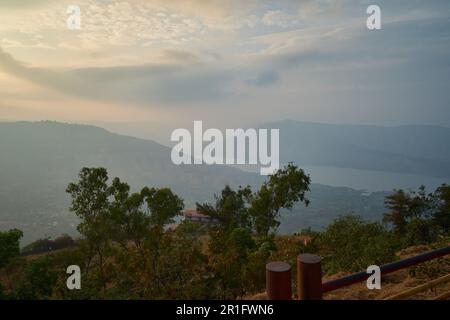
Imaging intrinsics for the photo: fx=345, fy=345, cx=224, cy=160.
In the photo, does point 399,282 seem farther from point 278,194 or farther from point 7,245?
point 278,194

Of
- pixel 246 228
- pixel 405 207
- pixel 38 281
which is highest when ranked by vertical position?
pixel 405 207

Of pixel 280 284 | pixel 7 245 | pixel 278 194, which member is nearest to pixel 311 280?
pixel 280 284

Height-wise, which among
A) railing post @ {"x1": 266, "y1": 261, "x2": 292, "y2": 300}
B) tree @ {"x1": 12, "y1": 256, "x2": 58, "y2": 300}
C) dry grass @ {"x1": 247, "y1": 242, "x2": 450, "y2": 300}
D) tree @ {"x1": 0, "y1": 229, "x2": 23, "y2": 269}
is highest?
railing post @ {"x1": 266, "y1": 261, "x2": 292, "y2": 300}

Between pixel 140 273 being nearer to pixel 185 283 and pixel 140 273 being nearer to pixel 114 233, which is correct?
pixel 185 283

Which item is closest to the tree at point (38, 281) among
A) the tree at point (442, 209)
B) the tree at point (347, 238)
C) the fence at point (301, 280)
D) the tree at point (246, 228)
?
the tree at point (246, 228)

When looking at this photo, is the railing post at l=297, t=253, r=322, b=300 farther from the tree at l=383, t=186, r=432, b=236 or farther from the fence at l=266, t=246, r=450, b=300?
the tree at l=383, t=186, r=432, b=236

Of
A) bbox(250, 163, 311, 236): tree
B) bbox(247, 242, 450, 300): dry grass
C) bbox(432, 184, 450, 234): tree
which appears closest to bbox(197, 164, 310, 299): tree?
bbox(250, 163, 311, 236): tree

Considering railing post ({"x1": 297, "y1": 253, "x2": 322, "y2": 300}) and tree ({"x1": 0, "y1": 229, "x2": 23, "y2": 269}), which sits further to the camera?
tree ({"x1": 0, "y1": 229, "x2": 23, "y2": 269})

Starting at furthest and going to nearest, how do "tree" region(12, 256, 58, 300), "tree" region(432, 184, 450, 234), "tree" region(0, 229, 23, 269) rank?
"tree" region(432, 184, 450, 234), "tree" region(0, 229, 23, 269), "tree" region(12, 256, 58, 300)

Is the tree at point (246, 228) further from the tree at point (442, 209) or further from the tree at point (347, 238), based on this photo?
the tree at point (442, 209)

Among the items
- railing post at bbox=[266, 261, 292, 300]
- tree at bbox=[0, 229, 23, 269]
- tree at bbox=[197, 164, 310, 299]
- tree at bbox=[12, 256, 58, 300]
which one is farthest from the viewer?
tree at bbox=[0, 229, 23, 269]

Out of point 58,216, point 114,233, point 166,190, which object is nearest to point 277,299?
point 166,190

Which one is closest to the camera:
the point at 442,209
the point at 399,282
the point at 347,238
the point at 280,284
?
the point at 280,284

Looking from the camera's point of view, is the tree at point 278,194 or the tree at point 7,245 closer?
the tree at point 7,245
